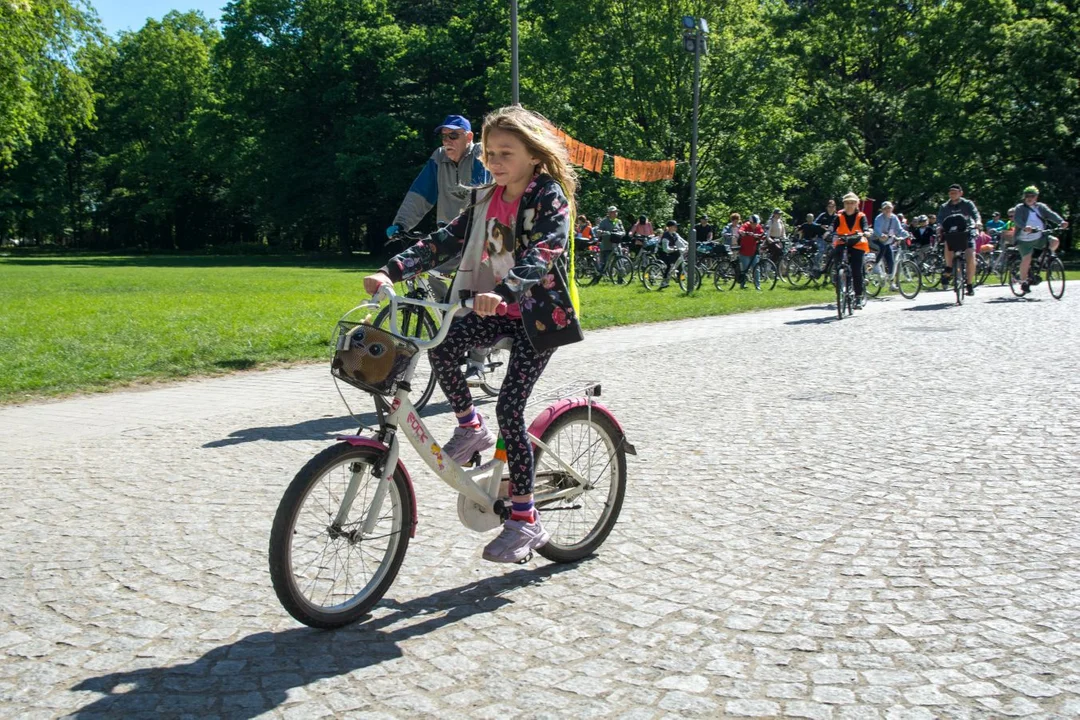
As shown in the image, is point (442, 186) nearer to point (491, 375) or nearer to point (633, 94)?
point (491, 375)

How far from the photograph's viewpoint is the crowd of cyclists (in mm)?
17016

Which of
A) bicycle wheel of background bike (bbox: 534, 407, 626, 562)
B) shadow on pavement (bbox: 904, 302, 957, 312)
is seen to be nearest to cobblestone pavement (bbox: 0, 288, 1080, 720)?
bicycle wheel of background bike (bbox: 534, 407, 626, 562)

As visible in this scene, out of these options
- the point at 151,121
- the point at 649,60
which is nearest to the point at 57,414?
the point at 649,60

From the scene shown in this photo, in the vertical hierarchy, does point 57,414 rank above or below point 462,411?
below

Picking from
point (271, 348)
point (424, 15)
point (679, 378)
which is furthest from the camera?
point (424, 15)

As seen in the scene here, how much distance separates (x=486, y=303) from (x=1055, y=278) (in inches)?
745

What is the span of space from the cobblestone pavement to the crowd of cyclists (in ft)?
25.4

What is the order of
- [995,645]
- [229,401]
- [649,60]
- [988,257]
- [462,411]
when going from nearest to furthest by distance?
[995,645] < [462,411] < [229,401] < [988,257] < [649,60]

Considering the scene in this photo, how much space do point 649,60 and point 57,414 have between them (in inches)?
1336

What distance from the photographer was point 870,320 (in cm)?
1599

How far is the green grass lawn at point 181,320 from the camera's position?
10336 millimetres

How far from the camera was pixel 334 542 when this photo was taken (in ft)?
12.2

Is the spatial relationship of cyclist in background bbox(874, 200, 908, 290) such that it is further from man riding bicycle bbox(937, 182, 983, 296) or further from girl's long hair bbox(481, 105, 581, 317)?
girl's long hair bbox(481, 105, 581, 317)

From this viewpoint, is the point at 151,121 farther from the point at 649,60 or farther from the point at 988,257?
the point at 988,257
